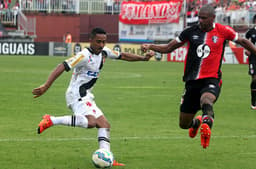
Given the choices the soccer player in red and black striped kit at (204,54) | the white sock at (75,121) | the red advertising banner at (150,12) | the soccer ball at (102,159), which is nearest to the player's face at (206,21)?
the soccer player in red and black striped kit at (204,54)

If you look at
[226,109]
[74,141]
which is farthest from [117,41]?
[74,141]

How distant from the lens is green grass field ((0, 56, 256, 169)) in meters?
8.78

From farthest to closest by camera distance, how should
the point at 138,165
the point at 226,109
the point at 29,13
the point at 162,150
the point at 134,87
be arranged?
1. the point at 29,13
2. the point at 134,87
3. the point at 226,109
4. the point at 162,150
5. the point at 138,165

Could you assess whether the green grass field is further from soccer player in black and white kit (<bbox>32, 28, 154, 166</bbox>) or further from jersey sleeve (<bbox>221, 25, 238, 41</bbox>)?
jersey sleeve (<bbox>221, 25, 238, 41</bbox>)

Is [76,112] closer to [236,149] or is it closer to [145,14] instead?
[236,149]

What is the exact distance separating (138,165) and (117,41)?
46.0m

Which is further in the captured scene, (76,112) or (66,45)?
(66,45)

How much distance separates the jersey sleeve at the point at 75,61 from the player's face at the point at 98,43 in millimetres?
176

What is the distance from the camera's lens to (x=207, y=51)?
9.48 meters

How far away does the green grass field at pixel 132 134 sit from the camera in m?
8.78

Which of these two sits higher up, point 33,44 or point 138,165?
point 138,165

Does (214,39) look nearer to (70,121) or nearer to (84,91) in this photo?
(84,91)

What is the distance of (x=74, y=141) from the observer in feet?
34.2

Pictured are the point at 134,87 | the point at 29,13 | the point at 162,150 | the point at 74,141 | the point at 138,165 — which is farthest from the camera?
the point at 29,13
